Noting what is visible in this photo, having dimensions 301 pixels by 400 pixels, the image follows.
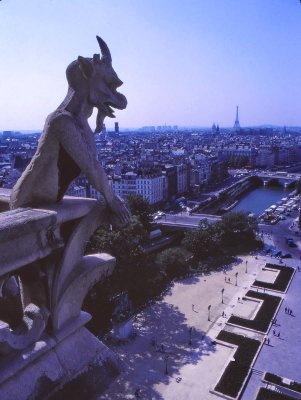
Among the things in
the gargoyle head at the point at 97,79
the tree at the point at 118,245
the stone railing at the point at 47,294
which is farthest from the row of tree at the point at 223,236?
the gargoyle head at the point at 97,79

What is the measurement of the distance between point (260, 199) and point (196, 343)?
6273 centimetres

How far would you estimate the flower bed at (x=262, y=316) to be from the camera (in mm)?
25155

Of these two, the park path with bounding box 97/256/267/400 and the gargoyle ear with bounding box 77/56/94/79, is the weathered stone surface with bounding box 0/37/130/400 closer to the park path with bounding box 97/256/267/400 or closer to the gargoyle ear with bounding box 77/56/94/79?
the gargoyle ear with bounding box 77/56/94/79

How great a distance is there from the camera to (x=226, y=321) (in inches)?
1022

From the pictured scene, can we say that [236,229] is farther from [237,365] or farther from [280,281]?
[237,365]

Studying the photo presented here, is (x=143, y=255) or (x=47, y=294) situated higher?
(x=47, y=294)

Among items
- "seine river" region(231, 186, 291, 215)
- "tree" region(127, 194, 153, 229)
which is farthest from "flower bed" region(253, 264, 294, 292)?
"seine river" region(231, 186, 291, 215)

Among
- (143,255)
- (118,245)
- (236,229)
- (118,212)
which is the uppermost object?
(118,212)

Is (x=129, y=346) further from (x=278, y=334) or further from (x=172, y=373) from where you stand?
(x=278, y=334)

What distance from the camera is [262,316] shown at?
26.5m

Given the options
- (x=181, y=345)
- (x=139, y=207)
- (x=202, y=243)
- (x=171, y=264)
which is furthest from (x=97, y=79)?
(x=139, y=207)

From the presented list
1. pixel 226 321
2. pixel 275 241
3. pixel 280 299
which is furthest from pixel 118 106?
pixel 275 241

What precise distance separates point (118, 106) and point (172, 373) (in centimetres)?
1889

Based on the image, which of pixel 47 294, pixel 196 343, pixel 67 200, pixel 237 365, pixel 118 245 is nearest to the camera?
pixel 47 294
